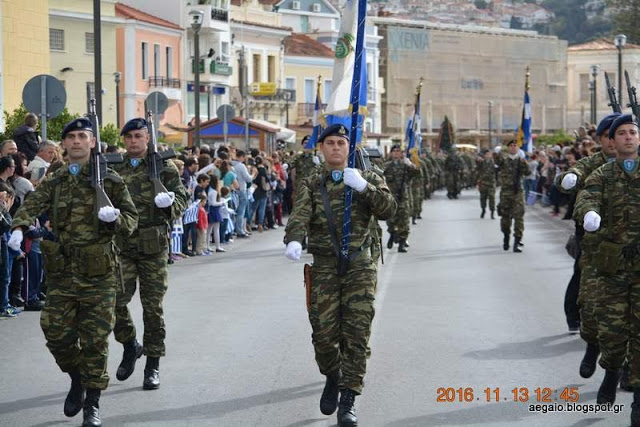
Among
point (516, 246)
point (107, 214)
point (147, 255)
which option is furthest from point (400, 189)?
point (107, 214)

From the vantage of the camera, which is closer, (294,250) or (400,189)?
(294,250)

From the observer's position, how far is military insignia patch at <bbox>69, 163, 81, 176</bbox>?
9.06 m

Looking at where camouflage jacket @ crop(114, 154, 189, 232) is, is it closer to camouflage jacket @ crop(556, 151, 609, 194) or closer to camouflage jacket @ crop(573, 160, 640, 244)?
camouflage jacket @ crop(556, 151, 609, 194)

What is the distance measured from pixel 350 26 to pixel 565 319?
15.8 feet

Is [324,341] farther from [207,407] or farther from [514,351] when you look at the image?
[514,351]

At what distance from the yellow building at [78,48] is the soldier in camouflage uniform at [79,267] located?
47130 mm

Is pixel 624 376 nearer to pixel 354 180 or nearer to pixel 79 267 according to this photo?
pixel 354 180

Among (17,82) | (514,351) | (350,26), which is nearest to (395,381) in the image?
(514,351)

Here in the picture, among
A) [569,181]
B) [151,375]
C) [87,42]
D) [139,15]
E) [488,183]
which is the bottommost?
[488,183]

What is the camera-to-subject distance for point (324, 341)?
903cm

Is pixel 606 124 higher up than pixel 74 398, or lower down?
higher up

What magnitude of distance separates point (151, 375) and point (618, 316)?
347 centimetres

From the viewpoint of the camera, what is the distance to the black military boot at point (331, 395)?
9008 mm

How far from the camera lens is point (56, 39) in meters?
56.3
